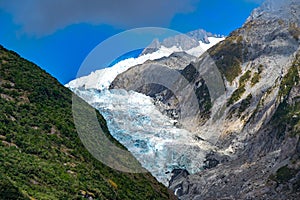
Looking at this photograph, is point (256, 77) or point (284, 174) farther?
point (256, 77)

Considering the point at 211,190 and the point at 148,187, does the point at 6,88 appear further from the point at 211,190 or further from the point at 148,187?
the point at 211,190

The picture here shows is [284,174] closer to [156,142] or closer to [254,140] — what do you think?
[254,140]

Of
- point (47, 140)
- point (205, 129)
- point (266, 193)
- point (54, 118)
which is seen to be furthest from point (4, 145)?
point (205, 129)

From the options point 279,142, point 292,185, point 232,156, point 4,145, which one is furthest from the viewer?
point 232,156

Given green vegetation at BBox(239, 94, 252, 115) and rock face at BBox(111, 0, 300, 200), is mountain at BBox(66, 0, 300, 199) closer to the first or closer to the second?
rock face at BBox(111, 0, 300, 200)

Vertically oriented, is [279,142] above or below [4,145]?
above

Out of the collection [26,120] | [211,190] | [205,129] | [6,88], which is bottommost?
[26,120]

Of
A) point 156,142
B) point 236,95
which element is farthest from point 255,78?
point 156,142

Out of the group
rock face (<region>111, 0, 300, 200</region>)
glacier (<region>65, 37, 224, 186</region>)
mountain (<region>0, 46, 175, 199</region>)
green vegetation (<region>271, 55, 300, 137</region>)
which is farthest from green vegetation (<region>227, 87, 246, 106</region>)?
mountain (<region>0, 46, 175, 199</region>)
